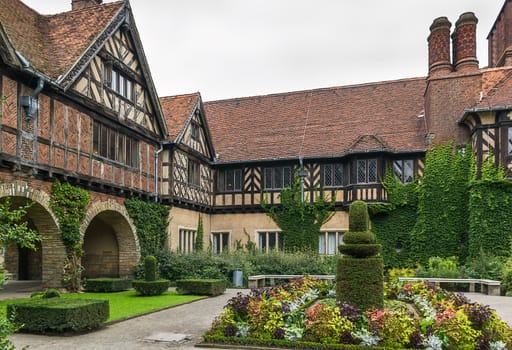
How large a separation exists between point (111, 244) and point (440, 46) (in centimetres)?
1859

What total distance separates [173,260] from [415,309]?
11157 mm

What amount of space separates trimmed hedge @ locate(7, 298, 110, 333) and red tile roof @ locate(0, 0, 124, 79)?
Result: 7.44 meters

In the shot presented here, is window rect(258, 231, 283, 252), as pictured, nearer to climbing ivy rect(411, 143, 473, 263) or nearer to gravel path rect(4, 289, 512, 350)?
climbing ivy rect(411, 143, 473, 263)

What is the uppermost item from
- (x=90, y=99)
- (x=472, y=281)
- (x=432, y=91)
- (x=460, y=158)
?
(x=432, y=91)

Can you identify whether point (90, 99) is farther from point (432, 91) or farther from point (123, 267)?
point (432, 91)

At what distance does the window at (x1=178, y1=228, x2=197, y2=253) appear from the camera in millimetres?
22698

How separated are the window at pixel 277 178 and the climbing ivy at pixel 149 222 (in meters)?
6.55

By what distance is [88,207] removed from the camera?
1595 cm

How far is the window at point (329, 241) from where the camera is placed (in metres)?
Result: 24.2

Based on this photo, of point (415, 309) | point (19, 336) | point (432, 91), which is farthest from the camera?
point (432, 91)

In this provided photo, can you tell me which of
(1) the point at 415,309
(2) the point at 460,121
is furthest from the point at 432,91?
(1) the point at 415,309

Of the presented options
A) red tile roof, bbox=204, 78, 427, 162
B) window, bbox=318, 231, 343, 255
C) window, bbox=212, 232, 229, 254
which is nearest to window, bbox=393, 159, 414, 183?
red tile roof, bbox=204, 78, 427, 162

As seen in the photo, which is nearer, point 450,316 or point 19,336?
point 450,316

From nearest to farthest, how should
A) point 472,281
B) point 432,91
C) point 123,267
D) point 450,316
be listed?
1. point 450,316
2. point 472,281
3. point 123,267
4. point 432,91
